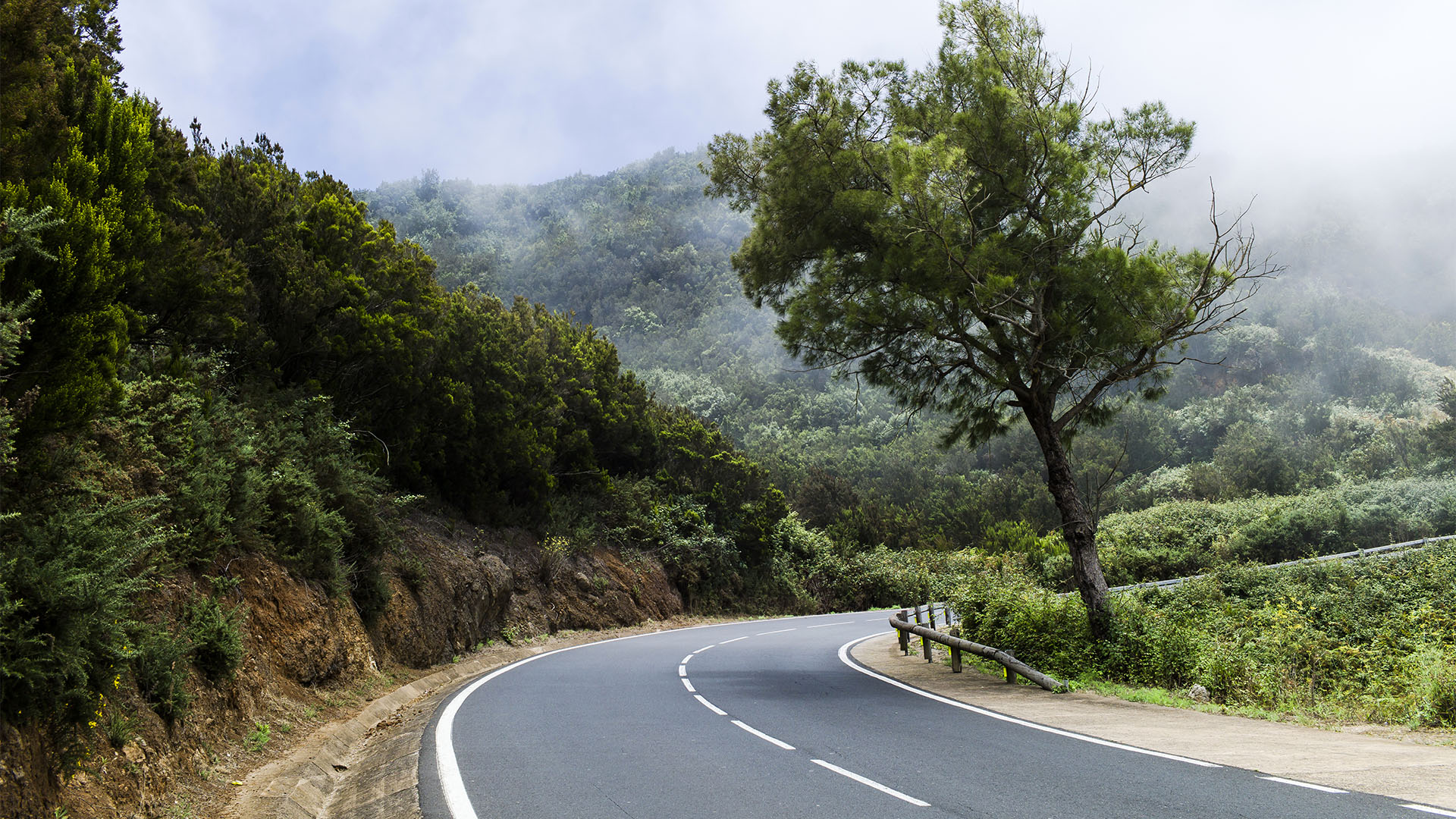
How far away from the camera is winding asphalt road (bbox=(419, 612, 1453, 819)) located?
18.8 feet

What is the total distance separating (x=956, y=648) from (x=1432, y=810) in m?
8.82

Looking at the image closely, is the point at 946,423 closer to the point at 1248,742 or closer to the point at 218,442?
the point at 1248,742

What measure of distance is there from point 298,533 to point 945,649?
1220cm

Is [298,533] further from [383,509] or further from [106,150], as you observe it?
[106,150]

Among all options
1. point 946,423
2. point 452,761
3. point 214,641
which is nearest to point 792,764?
point 452,761

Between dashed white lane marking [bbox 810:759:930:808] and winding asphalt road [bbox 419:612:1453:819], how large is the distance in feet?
0.07

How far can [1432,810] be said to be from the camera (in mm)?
5160

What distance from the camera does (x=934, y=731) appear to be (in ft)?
28.6

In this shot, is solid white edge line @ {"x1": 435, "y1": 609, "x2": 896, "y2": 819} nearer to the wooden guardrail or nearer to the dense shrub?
the wooden guardrail

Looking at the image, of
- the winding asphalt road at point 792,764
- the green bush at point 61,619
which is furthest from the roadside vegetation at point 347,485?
the winding asphalt road at point 792,764

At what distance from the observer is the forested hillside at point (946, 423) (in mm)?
47125

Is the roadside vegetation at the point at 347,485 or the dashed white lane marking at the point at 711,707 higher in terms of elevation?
the roadside vegetation at the point at 347,485

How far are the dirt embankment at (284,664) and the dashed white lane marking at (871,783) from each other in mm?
4601

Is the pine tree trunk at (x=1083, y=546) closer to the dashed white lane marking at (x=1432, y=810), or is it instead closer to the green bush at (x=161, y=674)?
the dashed white lane marking at (x=1432, y=810)
